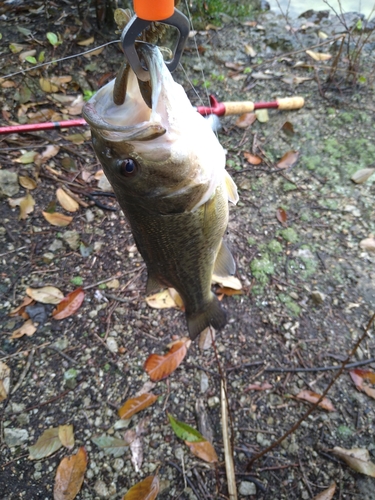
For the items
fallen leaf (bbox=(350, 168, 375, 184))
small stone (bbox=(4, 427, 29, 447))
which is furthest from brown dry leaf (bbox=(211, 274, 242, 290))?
fallen leaf (bbox=(350, 168, 375, 184))

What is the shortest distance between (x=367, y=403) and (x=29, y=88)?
12.5 feet

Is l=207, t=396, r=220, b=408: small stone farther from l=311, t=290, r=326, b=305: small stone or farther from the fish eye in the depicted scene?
the fish eye

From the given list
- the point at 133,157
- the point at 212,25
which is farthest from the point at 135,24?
the point at 212,25

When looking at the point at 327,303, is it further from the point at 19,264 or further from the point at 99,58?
the point at 99,58

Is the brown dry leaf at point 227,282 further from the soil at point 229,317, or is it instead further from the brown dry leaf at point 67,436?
the brown dry leaf at point 67,436

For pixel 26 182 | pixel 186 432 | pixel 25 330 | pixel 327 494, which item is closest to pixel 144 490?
pixel 186 432

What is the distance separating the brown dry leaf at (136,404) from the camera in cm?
217

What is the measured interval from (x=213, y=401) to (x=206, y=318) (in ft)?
1.82

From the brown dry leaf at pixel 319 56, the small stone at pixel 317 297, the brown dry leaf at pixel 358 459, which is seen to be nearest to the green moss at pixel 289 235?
the small stone at pixel 317 297

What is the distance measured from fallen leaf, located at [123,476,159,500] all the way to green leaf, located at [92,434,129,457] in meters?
0.19

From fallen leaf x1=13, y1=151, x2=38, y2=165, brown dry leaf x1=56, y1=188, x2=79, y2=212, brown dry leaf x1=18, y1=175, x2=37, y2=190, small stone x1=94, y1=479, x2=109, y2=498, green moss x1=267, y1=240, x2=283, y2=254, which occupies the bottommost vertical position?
small stone x1=94, y1=479, x2=109, y2=498

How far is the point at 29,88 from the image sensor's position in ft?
11.5

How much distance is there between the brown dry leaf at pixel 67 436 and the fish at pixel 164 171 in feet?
3.26

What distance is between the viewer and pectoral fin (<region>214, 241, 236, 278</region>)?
1985 millimetres
